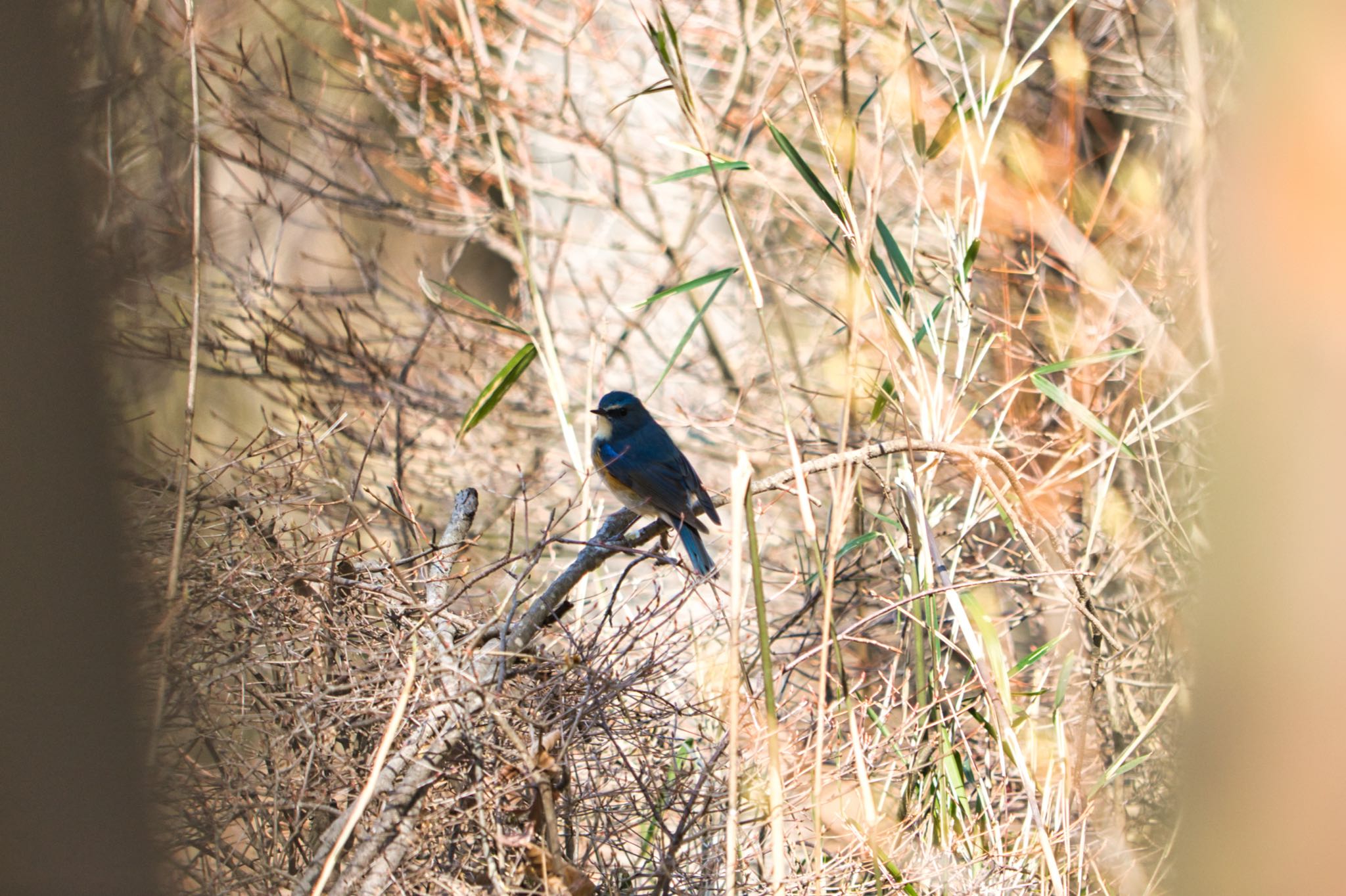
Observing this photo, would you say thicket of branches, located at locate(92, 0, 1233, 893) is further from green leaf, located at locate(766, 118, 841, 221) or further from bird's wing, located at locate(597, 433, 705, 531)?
bird's wing, located at locate(597, 433, 705, 531)

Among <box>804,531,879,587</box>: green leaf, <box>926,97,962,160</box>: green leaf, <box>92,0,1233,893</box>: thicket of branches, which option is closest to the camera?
<box>92,0,1233,893</box>: thicket of branches

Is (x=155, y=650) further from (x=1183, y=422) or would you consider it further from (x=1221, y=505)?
(x=1183, y=422)

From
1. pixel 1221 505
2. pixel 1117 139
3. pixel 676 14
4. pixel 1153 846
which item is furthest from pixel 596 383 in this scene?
pixel 1221 505

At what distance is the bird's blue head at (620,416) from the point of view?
4.46 metres

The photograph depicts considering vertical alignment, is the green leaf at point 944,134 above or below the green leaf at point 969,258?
above

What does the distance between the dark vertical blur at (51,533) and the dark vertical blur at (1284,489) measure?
5.00 feet

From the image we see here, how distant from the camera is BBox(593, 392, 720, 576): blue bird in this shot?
347 centimetres

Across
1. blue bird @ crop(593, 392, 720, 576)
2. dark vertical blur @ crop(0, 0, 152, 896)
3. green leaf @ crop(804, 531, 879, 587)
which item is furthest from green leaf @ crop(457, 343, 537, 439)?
dark vertical blur @ crop(0, 0, 152, 896)

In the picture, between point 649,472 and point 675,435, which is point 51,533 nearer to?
point 649,472

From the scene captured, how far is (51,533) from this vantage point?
1402mm

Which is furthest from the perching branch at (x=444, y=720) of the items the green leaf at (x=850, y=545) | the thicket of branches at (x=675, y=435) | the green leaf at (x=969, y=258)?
the green leaf at (x=969, y=258)

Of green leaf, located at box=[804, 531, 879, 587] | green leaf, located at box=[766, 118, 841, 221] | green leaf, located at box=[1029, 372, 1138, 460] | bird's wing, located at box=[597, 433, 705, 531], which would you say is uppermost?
green leaf, located at box=[766, 118, 841, 221]

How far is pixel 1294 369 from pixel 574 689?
167 cm

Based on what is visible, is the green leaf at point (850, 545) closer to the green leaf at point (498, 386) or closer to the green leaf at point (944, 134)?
the green leaf at point (498, 386)
